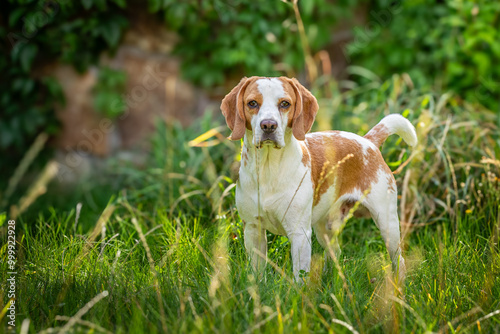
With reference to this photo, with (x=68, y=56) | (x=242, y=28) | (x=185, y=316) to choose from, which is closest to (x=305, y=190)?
(x=185, y=316)

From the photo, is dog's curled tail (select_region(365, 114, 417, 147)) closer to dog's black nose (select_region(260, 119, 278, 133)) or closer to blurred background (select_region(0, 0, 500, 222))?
dog's black nose (select_region(260, 119, 278, 133))

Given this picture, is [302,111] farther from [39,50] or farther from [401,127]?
[39,50]

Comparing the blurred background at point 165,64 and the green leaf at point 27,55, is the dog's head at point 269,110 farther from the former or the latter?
the green leaf at point 27,55

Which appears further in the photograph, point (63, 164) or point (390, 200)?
point (63, 164)

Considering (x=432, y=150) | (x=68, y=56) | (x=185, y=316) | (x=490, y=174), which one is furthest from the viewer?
(x=68, y=56)

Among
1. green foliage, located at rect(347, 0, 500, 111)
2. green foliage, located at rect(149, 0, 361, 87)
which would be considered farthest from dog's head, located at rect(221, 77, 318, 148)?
green foliage, located at rect(347, 0, 500, 111)

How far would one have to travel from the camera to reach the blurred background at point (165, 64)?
5.28m

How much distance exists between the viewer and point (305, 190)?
265 cm

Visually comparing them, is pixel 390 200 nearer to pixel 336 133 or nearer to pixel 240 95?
pixel 336 133

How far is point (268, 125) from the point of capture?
2412 mm

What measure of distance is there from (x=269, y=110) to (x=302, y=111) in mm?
214

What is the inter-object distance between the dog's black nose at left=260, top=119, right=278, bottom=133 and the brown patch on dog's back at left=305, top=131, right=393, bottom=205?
17.6 inches

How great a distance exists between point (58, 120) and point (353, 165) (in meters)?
3.76

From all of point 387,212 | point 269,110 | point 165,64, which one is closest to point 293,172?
point 269,110
